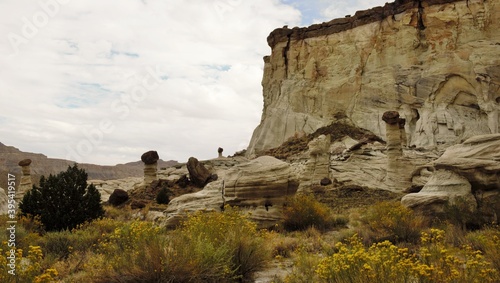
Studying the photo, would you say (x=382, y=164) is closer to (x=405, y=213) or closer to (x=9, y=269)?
(x=405, y=213)

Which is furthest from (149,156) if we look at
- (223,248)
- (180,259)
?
(180,259)

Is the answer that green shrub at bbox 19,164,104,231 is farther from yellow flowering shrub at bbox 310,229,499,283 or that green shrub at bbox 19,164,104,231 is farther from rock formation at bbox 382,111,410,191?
rock formation at bbox 382,111,410,191

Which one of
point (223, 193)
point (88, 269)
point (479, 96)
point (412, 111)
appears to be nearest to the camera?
point (88, 269)

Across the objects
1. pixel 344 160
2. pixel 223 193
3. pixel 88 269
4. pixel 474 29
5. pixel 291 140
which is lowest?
pixel 88 269

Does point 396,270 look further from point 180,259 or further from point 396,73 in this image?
point 396,73

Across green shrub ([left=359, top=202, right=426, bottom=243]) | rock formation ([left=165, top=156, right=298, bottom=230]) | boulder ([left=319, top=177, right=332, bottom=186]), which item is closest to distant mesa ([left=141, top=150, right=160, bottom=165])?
boulder ([left=319, top=177, right=332, bottom=186])

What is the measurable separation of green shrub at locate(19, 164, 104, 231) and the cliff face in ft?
101

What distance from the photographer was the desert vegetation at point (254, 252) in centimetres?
446

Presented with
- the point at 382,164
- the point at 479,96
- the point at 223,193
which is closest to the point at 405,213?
the point at 223,193

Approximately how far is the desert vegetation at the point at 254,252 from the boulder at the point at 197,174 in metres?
13.5

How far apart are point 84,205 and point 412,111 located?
35454 millimetres

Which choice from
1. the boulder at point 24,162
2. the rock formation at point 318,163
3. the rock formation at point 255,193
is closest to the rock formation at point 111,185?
the boulder at point 24,162

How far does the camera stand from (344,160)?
29.6 metres

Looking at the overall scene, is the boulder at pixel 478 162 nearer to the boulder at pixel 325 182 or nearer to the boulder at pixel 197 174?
the boulder at pixel 325 182
